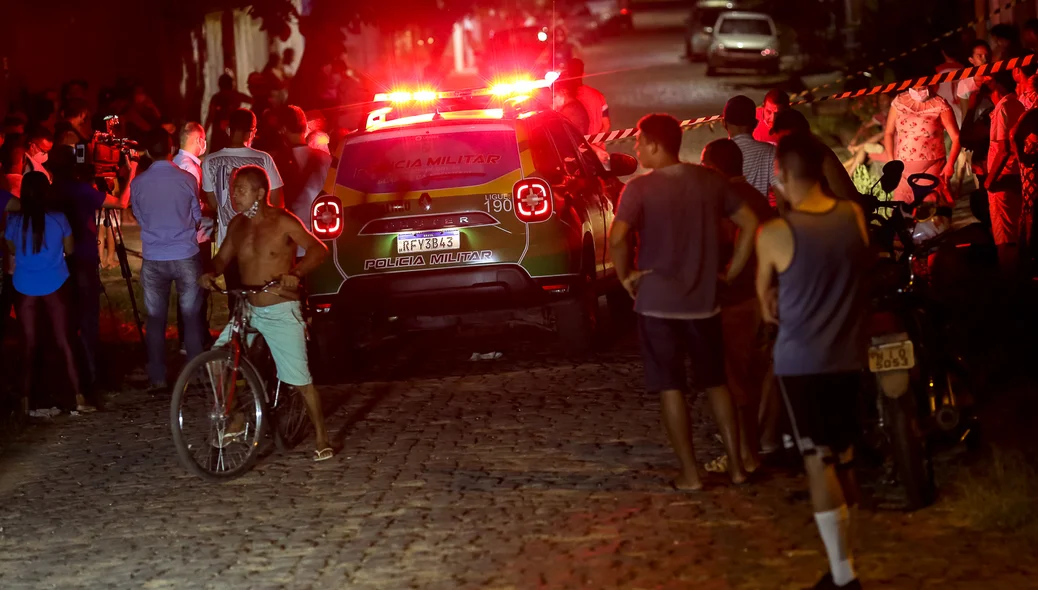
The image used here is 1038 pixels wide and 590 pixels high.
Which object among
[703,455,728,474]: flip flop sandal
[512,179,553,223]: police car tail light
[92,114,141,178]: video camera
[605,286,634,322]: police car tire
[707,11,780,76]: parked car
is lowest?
[703,455,728,474]: flip flop sandal

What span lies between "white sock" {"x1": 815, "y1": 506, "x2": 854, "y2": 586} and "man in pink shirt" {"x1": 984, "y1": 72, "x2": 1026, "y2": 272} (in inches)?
248

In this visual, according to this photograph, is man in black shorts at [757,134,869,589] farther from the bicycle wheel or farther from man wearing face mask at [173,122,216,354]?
man wearing face mask at [173,122,216,354]

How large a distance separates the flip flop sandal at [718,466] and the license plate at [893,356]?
1.35 meters

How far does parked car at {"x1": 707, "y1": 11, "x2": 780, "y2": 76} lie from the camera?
134ft

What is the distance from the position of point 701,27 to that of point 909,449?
4105 cm

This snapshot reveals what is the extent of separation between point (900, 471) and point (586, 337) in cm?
422

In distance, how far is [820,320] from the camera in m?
5.82

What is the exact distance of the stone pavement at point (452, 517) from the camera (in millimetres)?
6395

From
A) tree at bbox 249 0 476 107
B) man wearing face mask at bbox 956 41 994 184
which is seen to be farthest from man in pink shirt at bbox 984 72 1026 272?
tree at bbox 249 0 476 107

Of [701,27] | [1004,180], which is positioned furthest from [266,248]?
[701,27]

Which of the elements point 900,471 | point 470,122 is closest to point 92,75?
point 470,122

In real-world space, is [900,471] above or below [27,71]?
below

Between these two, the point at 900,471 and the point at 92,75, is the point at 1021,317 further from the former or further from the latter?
the point at 92,75

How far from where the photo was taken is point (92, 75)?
26.3 metres
